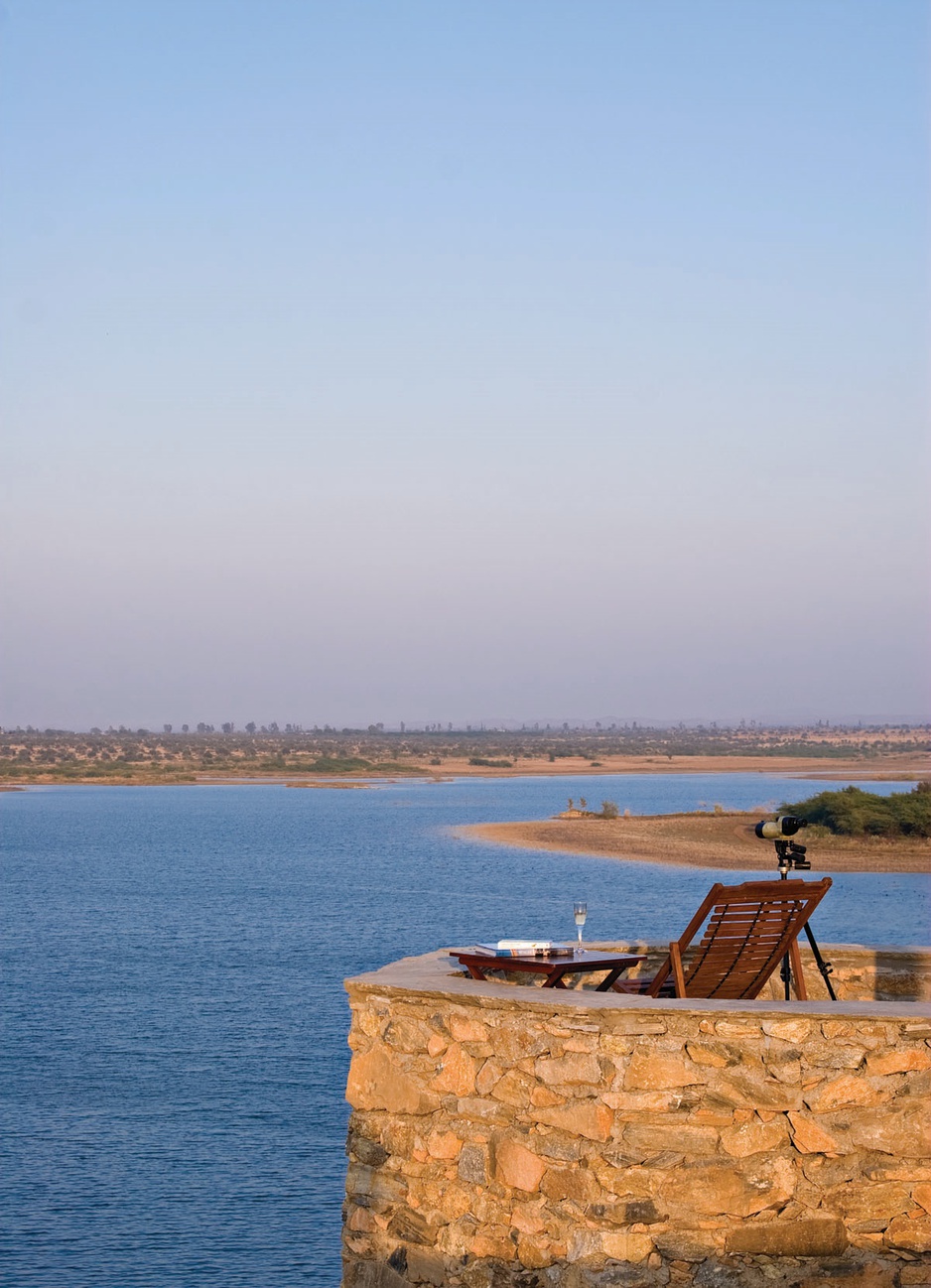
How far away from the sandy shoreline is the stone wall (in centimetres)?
3057

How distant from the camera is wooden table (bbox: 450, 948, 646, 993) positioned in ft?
21.0

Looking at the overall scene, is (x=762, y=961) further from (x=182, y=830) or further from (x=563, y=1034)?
(x=182, y=830)

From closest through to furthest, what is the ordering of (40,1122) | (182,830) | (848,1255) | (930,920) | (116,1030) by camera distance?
(848,1255) < (40,1122) < (116,1030) < (930,920) < (182,830)

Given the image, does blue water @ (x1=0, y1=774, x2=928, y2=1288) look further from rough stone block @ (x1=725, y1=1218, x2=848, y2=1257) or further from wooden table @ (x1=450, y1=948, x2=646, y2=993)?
rough stone block @ (x1=725, y1=1218, x2=848, y2=1257)

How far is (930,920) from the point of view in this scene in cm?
2853

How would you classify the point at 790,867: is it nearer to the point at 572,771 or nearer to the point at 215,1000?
the point at 215,1000

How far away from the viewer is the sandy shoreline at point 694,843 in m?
40.9

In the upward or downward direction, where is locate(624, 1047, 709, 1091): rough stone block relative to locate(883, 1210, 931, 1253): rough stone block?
upward

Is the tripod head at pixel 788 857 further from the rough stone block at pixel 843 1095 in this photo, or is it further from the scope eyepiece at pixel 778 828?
the rough stone block at pixel 843 1095

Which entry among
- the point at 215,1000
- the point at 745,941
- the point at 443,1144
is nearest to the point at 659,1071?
the point at 443,1144

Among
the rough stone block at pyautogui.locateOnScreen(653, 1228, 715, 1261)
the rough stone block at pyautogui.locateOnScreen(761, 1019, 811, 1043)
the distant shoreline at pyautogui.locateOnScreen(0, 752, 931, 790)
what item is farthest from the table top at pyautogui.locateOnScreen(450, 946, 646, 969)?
the distant shoreline at pyautogui.locateOnScreen(0, 752, 931, 790)

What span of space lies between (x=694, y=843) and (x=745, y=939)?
1562 inches

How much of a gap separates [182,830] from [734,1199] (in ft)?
167

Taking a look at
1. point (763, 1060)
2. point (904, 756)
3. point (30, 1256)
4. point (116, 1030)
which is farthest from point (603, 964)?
point (904, 756)
